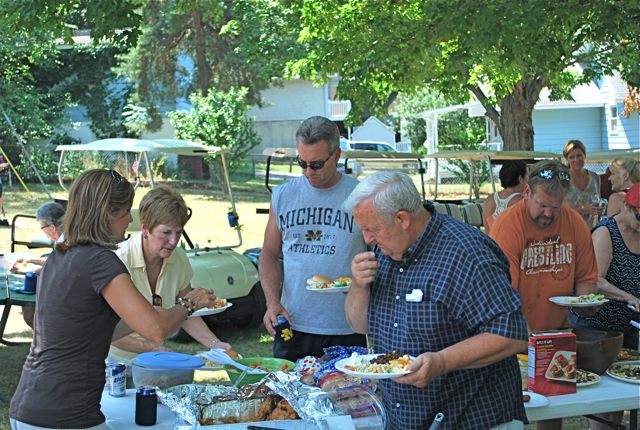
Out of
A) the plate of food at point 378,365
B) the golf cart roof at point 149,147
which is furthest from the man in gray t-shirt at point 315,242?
the golf cart roof at point 149,147

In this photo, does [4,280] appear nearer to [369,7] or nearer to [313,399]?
[313,399]

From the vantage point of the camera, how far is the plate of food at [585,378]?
12.3 ft

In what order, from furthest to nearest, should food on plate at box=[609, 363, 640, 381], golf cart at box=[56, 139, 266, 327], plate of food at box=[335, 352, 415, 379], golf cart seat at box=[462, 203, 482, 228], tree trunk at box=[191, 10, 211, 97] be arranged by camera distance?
tree trunk at box=[191, 10, 211, 97] → golf cart seat at box=[462, 203, 482, 228] → golf cart at box=[56, 139, 266, 327] → food on plate at box=[609, 363, 640, 381] → plate of food at box=[335, 352, 415, 379]

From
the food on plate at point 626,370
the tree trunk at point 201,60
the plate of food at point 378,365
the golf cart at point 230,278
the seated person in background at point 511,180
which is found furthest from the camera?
the tree trunk at point 201,60

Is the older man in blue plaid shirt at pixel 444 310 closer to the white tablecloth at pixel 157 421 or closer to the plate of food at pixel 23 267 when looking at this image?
the white tablecloth at pixel 157 421

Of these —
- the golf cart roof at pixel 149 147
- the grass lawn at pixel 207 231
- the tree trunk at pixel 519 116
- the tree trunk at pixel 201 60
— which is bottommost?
the grass lawn at pixel 207 231

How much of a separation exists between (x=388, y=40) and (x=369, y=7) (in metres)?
1.36

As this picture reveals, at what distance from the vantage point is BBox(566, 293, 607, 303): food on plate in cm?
421

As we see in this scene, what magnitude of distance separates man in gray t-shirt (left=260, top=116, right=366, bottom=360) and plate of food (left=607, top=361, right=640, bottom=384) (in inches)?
46.9

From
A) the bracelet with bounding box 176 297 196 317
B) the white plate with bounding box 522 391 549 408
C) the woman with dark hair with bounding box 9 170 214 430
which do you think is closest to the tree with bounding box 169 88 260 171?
the bracelet with bounding box 176 297 196 317

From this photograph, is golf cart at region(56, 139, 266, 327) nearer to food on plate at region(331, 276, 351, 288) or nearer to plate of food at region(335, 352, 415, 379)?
food on plate at region(331, 276, 351, 288)

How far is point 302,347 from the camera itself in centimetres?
430

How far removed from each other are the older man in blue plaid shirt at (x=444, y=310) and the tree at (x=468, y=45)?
4650mm

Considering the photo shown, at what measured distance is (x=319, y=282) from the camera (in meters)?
4.10
